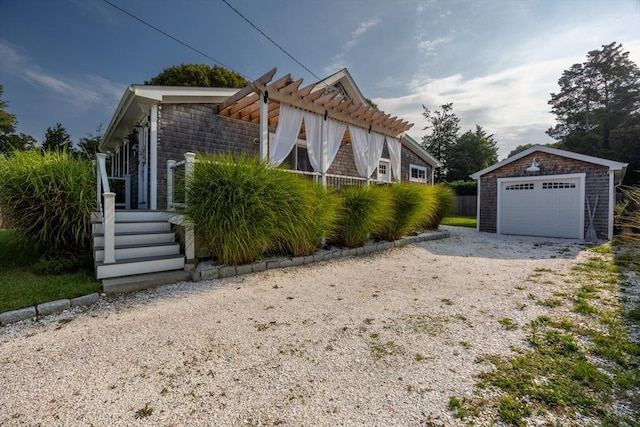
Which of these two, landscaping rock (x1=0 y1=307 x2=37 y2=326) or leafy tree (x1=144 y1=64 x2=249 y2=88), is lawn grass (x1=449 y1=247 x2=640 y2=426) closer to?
landscaping rock (x1=0 y1=307 x2=37 y2=326)

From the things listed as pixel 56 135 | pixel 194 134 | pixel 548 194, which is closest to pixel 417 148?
pixel 548 194

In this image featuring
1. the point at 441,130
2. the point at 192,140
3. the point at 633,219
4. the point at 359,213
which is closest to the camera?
the point at 633,219

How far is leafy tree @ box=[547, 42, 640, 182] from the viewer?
22.0 m

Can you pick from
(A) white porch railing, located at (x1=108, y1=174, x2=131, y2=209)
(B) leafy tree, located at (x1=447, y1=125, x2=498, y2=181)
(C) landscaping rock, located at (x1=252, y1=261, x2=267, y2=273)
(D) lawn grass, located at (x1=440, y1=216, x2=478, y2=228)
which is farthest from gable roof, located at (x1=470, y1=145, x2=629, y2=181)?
(B) leafy tree, located at (x1=447, y1=125, x2=498, y2=181)

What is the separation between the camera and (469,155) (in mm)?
29281

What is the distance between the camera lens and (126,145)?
9.78 metres

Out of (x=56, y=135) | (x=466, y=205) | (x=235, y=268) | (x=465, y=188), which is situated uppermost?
(x=56, y=135)

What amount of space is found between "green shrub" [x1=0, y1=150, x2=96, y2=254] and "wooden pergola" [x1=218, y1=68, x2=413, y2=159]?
328 cm

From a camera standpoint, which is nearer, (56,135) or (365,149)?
(365,149)

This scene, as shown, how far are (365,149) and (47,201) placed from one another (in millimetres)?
6981

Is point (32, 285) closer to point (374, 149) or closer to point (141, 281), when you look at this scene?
point (141, 281)

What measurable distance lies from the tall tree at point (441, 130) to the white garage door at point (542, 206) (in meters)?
21.9

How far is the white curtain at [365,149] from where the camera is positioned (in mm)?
8109

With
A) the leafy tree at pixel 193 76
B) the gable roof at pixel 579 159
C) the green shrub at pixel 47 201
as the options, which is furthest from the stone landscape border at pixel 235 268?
the leafy tree at pixel 193 76
